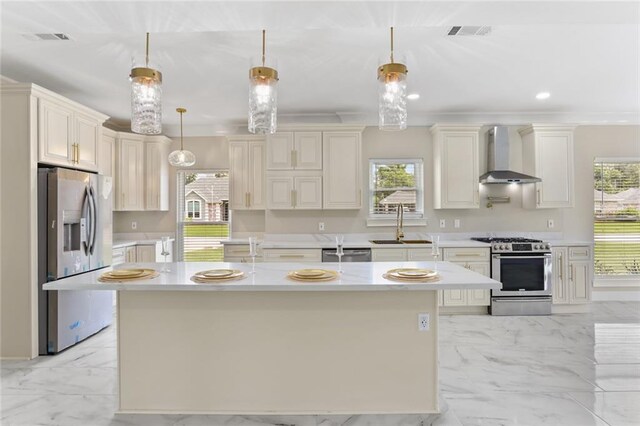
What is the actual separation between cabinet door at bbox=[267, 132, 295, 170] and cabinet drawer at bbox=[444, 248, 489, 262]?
231 centimetres

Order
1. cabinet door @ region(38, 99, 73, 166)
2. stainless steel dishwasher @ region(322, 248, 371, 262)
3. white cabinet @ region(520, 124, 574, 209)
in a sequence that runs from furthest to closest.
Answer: white cabinet @ region(520, 124, 574, 209) → stainless steel dishwasher @ region(322, 248, 371, 262) → cabinet door @ region(38, 99, 73, 166)

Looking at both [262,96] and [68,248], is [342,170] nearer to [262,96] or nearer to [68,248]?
[262,96]

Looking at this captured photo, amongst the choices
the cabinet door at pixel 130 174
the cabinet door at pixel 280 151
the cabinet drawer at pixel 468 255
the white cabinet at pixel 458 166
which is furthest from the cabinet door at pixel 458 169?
the cabinet door at pixel 130 174

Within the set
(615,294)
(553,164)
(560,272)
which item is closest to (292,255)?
(560,272)

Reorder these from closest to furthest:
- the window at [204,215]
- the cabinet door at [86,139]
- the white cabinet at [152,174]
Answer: the cabinet door at [86,139] < the white cabinet at [152,174] < the window at [204,215]

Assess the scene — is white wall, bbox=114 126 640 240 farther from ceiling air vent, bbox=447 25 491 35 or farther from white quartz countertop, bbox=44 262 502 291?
white quartz countertop, bbox=44 262 502 291

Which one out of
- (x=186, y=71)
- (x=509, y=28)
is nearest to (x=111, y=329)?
(x=186, y=71)

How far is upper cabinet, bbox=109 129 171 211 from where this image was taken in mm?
5094

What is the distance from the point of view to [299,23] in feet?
6.77

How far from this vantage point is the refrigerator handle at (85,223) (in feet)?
11.8

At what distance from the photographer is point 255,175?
5.20m

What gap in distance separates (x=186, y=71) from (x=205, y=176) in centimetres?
237

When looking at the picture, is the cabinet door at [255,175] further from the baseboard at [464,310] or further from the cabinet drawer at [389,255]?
the baseboard at [464,310]

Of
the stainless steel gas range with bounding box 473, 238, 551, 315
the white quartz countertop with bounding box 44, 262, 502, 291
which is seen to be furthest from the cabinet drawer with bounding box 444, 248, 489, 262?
the white quartz countertop with bounding box 44, 262, 502, 291
